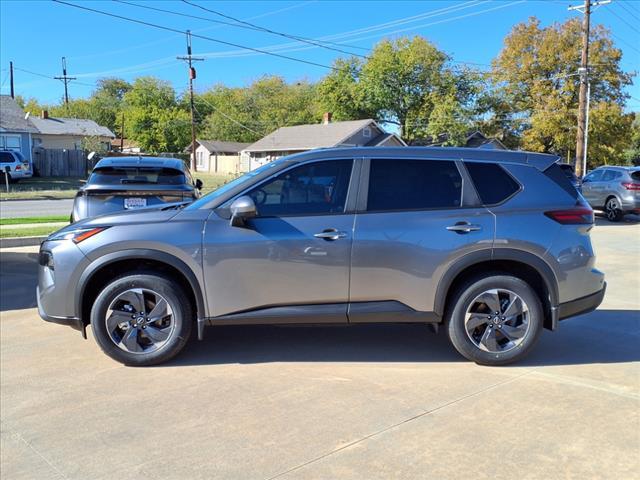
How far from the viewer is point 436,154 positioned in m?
4.65

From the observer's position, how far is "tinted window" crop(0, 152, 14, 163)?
3070 centimetres

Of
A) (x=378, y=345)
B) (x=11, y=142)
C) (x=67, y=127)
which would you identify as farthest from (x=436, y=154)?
(x=67, y=127)

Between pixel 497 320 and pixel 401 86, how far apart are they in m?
60.6

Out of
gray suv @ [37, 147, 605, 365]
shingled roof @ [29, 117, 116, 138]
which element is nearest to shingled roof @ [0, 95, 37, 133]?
shingled roof @ [29, 117, 116, 138]

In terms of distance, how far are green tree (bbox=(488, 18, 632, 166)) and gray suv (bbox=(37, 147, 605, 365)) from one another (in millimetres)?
42574

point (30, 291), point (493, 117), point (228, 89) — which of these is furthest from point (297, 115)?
point (30, 291)

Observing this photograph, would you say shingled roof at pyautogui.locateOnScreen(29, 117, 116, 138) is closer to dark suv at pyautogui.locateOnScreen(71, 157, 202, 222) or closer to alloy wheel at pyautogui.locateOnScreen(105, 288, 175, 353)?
dark suv at pyautogui.locateOnScreen(71, 157, 202, 222)

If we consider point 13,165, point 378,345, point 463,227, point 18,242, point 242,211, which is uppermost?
point 13,165

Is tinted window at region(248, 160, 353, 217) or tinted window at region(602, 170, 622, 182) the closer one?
tinted window at region(248, 160, 353, 217)

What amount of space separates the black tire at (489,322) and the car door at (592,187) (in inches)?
604

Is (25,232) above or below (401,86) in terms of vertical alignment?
below

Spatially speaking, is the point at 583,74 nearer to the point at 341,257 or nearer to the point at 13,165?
the point at 341,257

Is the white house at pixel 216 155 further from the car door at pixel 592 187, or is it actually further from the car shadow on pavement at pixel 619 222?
the car shadow on pavement at pixel 619 222

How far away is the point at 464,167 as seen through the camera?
15.1 ft
